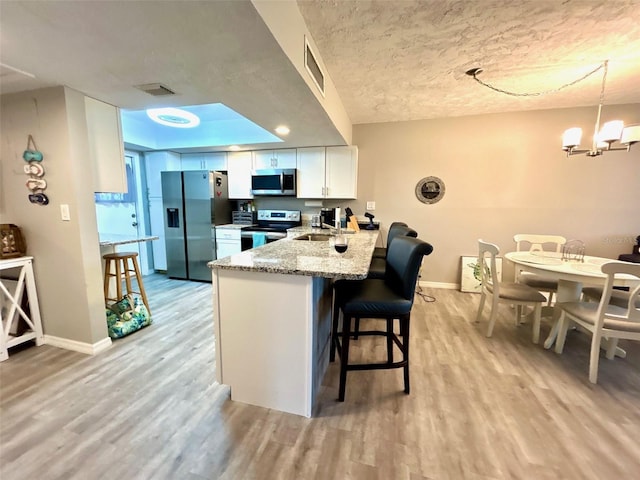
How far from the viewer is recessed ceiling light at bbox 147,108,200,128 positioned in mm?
3439

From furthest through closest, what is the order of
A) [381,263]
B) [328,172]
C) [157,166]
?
1. [157,166]
2. [328,172]
3. [381,263]

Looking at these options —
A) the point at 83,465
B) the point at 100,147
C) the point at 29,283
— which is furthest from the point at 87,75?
the point at 83,465

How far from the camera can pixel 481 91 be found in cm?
286

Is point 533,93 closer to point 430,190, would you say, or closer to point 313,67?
point 430,190

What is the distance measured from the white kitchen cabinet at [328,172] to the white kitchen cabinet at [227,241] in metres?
1.19

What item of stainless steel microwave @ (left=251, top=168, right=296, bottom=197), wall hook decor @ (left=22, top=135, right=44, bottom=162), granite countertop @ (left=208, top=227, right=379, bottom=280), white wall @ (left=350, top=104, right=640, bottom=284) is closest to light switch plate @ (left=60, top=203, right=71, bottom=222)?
wall hook decor @ (left=22, top=135, right=44, bottom=162)

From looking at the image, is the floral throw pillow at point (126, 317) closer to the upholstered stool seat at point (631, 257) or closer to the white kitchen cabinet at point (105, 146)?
the white kitchen cabinet at point (105, 146)

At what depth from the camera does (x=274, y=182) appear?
161 inches

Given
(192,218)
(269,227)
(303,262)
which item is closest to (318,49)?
(303,262)

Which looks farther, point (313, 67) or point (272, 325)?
point (313, 67)

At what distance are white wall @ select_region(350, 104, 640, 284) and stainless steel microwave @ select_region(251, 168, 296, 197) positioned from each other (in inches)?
41.0

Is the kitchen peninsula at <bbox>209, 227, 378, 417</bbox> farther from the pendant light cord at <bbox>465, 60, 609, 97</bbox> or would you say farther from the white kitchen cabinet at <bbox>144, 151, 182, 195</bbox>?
the white kitchen cabinet at <bbox>144, 151, 182, 195</bbox>

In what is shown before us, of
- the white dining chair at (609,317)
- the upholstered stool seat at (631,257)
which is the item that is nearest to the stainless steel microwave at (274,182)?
the white dining chair at (609,317)

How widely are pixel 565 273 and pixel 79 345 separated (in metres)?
3.96
